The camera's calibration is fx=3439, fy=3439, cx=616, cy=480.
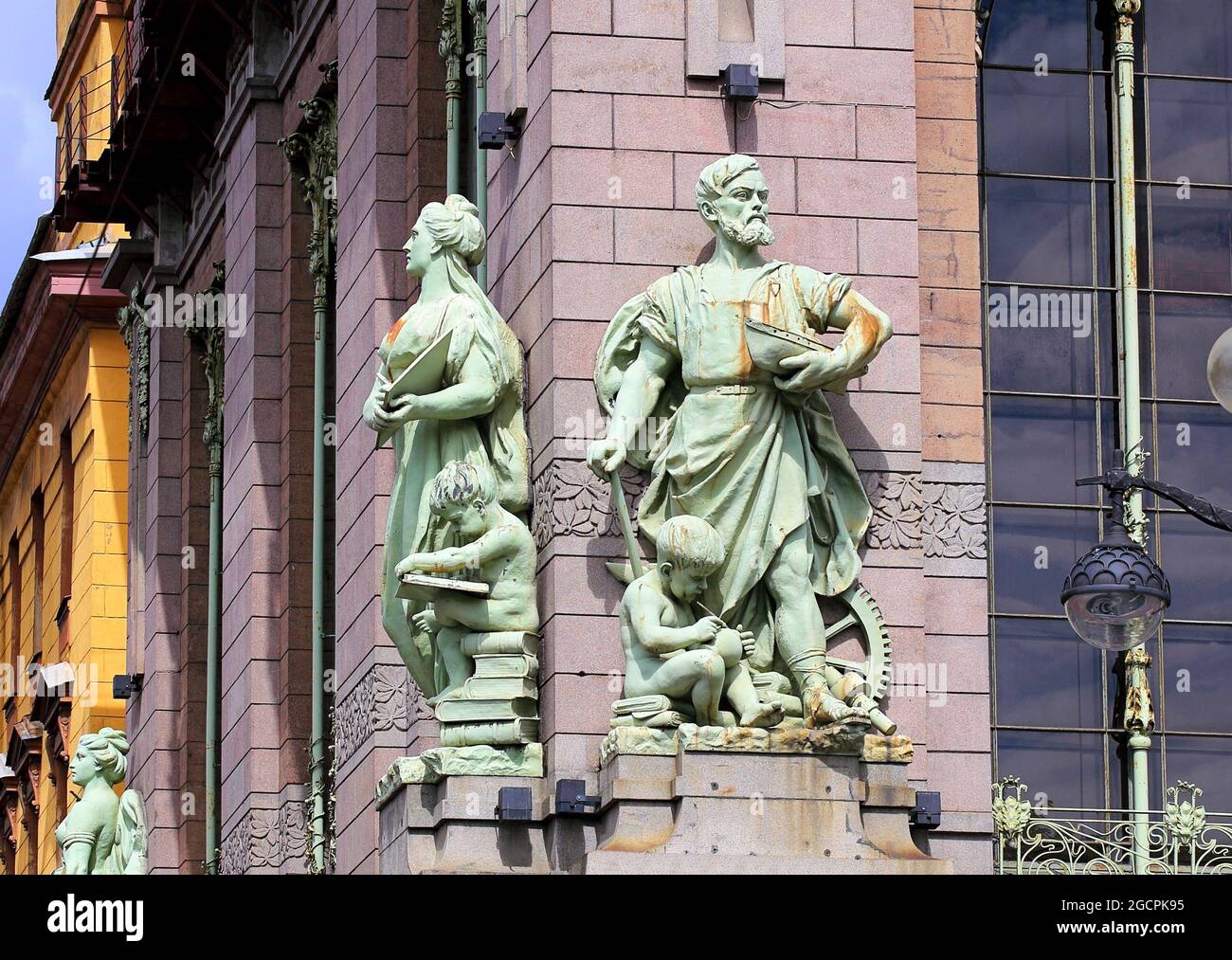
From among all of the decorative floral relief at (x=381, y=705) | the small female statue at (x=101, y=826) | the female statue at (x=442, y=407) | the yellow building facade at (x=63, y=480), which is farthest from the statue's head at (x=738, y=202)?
the yellow building facade at (x=63, y=480)

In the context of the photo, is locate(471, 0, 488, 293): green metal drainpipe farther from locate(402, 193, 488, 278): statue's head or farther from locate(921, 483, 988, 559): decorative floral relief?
locate(921, 483, 988, 559): decorative floral relief

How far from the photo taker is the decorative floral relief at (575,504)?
23.8m

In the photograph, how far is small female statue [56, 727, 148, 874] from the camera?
3866cm

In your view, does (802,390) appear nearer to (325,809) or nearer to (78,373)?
Result: (325,809)

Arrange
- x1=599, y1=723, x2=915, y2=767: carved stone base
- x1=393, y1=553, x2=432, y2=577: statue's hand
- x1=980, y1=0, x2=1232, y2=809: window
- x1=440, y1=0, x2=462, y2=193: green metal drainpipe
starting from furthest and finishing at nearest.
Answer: x1=440, y1=0, x2=462, y2=193: green metal drainpipe
x1=980, y1=0, x2=1232, y2=809: window
x1=393, y1=553, x2=432, y2=577: statue's hand
x1=599, y1=723, x2=915, y2=767: carved stone base

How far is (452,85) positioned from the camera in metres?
29.9

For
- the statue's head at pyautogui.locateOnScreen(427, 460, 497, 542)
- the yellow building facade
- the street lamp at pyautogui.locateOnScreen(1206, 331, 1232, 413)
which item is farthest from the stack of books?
the yellow building facade

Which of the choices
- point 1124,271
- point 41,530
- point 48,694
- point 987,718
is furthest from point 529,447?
point 41,530

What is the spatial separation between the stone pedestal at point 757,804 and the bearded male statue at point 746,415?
476 mm

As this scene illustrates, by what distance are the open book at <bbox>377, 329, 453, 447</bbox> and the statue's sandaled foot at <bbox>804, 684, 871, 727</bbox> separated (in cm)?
Result: 369

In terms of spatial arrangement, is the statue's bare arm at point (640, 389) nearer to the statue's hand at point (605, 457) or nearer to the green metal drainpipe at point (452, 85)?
the statue's hand at point (605, 457)

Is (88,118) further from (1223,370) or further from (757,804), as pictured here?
(1223,370)

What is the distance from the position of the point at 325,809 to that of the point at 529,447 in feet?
33.3

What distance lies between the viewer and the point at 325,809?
33.7 metres
